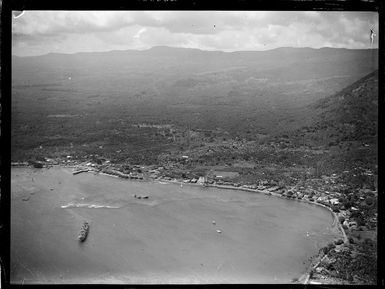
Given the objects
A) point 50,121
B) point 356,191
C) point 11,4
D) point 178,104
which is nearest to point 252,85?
point 178,104

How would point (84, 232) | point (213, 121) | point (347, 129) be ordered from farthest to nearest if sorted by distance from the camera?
point (213, 121) → point (347, 129) → point (84, 232)

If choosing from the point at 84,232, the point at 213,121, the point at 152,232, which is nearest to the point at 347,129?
the point at 213,121

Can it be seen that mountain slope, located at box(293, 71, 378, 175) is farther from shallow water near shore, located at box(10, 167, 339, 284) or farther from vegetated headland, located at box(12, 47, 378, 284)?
shallow water near shore, located at box(10, 167, 339, 284)

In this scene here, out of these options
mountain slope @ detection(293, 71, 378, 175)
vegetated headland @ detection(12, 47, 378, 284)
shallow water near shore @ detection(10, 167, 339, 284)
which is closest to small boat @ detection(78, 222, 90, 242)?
shallow water near shore @ detection(10, 167, 339, 284)

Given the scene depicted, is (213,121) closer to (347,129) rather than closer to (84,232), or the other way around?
(347,129)

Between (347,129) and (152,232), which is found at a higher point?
(347,129)

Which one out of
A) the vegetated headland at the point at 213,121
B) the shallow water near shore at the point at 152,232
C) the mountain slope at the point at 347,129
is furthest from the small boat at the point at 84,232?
the mountain slope at the point at 347,129

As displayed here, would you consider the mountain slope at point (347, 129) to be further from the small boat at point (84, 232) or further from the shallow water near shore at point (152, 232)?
the small boat at point (84, 232)
